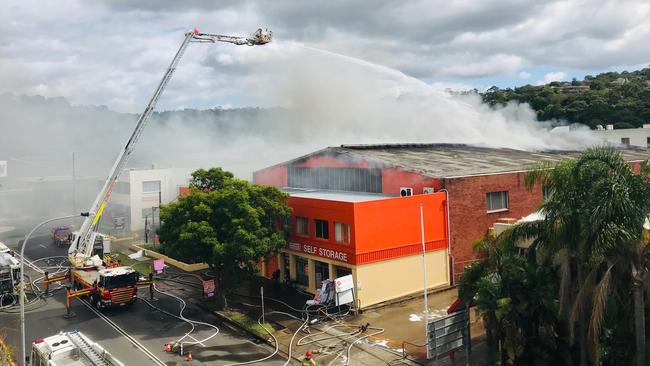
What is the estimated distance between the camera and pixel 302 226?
1280 inches

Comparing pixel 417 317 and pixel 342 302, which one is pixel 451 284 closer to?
pixel 417 317

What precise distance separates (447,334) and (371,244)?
9928mm

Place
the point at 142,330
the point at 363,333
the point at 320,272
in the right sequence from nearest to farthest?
1. the point at 363,333
2. the point at 142,330
3. the point at 320,272

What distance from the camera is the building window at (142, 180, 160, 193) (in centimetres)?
6133

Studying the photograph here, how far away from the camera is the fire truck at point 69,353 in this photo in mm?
16328

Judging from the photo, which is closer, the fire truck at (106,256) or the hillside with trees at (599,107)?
the fire truck at (106,256)

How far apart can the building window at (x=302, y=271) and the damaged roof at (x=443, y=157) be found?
341 inches

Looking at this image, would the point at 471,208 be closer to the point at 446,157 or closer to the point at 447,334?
the point at 446,157

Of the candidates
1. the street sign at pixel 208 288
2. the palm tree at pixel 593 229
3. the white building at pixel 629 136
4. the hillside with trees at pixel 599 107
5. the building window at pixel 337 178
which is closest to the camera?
the palm tree at pixel 593 229

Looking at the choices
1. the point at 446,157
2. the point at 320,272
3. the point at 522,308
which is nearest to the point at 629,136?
the point at 446,157

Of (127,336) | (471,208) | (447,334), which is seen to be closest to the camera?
(447,334)

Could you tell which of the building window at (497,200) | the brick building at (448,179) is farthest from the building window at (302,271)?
the building window at (497,200)

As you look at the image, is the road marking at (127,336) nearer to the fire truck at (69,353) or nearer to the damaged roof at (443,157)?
the fire truck at (69,353)

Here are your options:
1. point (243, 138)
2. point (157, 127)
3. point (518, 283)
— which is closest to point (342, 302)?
point (518, 283)
